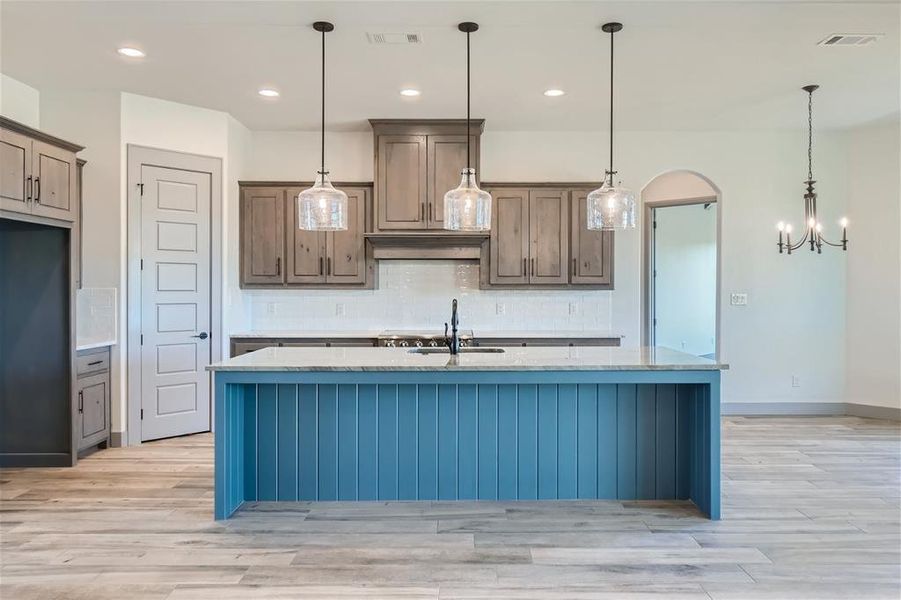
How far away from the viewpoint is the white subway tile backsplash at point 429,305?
19.3 ft

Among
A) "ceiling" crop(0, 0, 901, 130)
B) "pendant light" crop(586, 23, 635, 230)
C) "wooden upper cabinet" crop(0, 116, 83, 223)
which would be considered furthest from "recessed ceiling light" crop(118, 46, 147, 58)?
"pendant light" crop(586, 23, 635, 230)

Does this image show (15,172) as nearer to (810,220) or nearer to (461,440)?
(461,440)

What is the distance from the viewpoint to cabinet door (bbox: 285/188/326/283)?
18.3 feet

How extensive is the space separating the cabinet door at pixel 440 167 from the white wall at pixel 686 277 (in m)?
4.24

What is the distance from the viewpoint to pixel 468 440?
3.46 metres

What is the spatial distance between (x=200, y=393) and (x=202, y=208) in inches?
62.9

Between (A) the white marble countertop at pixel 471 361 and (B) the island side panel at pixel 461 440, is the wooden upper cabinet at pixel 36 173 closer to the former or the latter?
(A) the white marble countertop at pixel 471 361

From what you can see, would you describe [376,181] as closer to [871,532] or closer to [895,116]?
[871,532]

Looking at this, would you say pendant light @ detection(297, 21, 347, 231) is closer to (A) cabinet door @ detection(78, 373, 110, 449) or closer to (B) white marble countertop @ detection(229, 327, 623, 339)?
(B) white marble countertop @ detection(229, 327, 623, 339)

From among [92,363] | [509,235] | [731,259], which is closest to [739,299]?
[731,259]

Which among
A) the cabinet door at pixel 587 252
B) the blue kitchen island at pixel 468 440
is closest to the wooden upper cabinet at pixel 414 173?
the cabinet door at pixel 587 252

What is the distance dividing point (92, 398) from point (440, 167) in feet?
11.1

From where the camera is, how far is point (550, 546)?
286cm

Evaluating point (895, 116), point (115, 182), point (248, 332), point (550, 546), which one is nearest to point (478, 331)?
point (248, 332)
